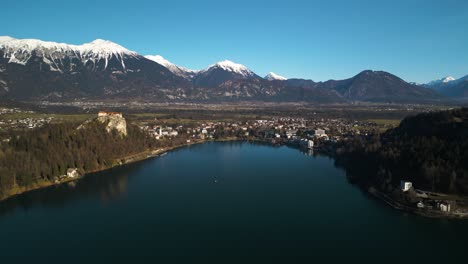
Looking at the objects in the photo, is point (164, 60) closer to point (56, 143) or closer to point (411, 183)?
point (56, 143)

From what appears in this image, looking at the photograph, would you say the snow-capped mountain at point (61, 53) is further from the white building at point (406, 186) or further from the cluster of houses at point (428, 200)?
the cluster of houses at point (428, 200)

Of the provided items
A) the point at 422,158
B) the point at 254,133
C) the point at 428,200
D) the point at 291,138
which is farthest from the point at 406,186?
the point at 254,133

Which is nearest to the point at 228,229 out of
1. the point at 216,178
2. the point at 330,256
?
the point at 330,256

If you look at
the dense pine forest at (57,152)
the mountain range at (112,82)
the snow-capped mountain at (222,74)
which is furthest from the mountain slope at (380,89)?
the dense pine forest at (57,152)

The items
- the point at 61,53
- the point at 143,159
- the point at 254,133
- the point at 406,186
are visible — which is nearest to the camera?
the point at 406,186

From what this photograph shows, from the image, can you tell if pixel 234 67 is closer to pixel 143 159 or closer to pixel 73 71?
pixel 73 71
